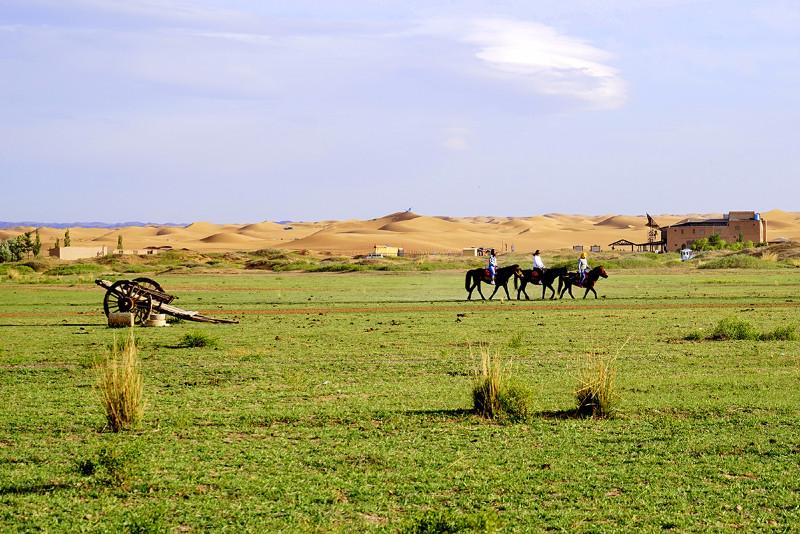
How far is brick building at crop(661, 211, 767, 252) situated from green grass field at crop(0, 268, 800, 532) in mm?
89786

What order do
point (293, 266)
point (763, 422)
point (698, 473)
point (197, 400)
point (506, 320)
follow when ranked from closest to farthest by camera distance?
1. point (698, 473)
2. point (763, 422)
3. point (197, 400)
4. point (506, 320)
5. point (293, 266)

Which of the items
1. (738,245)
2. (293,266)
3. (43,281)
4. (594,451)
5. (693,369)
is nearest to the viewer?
(594,451)

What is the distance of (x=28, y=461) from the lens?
9.79 m

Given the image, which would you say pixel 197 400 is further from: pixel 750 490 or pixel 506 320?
pixel 506 320

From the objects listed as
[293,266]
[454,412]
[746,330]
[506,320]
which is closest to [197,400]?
[454,412]

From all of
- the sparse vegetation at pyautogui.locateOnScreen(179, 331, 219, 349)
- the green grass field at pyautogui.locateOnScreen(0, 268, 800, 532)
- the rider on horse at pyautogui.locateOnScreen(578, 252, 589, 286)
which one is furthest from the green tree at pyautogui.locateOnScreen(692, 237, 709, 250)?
the sparse vegetation at pyautogui.locateOnScreen(179, 331, 219, 349)

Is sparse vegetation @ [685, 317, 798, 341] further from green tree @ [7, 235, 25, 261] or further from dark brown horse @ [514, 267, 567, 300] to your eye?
green tree @ [7, 235, 25, 261]

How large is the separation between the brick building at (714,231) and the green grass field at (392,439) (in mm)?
89786

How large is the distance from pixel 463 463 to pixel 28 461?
414cm

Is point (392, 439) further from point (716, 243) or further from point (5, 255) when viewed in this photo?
point (716, 243)

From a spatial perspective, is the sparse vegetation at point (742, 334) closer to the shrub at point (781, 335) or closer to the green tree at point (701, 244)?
the shrub at point (781, 335)

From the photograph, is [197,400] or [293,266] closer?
[197,400]

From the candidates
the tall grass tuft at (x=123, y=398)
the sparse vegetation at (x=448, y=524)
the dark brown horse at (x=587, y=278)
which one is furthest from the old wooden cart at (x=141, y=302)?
the sparse vegetation at (x=448, y=524)

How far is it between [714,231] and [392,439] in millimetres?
104075
